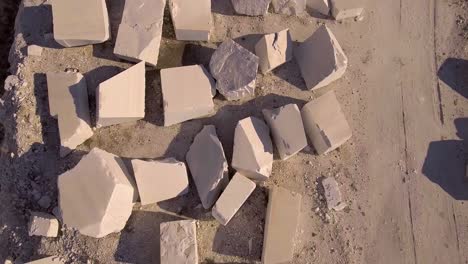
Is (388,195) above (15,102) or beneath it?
beneath

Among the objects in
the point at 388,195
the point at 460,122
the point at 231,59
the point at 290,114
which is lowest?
the point at 388,195

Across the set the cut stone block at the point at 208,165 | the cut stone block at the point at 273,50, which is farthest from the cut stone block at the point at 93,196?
the cut stone block at the point at 273,50

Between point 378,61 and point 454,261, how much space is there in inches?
95.4

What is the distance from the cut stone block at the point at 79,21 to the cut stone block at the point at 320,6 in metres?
2.36

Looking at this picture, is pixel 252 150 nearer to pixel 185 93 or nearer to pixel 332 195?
pixel 185 93

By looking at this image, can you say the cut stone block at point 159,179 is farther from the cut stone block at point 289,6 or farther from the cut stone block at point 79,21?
the cut stone block at point 289,6

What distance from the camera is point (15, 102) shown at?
525 centimetres

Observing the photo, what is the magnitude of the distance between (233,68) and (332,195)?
177 centimetres

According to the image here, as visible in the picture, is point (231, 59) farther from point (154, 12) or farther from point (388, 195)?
point (388, 195)

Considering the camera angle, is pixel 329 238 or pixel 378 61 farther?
pixel 378 61

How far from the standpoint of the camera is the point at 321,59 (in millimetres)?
5238

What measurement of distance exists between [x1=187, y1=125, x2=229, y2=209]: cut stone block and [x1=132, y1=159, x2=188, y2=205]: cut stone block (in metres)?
0.15

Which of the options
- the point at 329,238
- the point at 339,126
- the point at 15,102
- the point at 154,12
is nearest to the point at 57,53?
the point at 15,102

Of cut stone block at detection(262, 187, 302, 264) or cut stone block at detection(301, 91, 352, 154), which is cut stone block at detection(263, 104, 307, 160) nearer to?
cut stone block at detection(301, 91, 352, 154)
